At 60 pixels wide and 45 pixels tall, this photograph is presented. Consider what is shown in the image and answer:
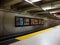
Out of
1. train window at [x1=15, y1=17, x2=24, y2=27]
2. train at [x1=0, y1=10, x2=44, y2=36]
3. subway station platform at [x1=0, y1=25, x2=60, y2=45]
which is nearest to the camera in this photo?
subway station platform at [x1=0, y1=25, x2=60, y2=45]

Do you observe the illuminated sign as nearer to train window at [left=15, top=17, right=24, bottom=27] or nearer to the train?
train window at [left=15, top=17, right=24, bottom=27]

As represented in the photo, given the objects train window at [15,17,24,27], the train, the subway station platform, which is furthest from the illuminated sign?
the subway station platform

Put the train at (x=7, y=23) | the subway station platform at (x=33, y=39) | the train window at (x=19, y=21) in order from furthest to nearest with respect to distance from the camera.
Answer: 1. the train window at (x=19, y=21)
2. the train at (x=7, y=23)
3. the subway station platform at (x=33, y=39)

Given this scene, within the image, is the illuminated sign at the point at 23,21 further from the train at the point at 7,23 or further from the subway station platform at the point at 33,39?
the subway station platform at the point at 33,39

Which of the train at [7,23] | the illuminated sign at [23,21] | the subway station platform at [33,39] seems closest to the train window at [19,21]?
the illuminated sign at [23,21]

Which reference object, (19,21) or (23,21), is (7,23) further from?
(23,21)

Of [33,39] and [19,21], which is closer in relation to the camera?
[33,39]

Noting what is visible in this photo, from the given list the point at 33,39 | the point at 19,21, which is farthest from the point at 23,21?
the point at 33,39

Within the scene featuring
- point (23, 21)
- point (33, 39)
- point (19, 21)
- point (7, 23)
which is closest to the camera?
point (33, 39)

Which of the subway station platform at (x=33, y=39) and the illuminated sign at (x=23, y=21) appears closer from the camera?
the subway station platform at (x=33, y=39)

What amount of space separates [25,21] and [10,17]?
1.21 meters

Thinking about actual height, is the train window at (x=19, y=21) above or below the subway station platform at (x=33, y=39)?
above

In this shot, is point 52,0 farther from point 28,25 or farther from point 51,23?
point 51,23

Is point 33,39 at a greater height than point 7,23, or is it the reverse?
point 7,23
